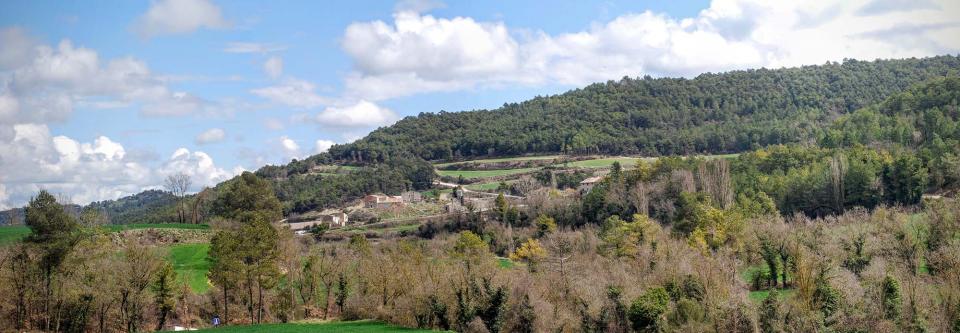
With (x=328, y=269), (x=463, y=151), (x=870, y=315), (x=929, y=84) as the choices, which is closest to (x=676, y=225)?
(x=328, y=269)

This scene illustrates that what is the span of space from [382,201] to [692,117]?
76778 millimetres

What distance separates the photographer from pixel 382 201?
454 feet

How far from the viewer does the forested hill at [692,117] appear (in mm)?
154500

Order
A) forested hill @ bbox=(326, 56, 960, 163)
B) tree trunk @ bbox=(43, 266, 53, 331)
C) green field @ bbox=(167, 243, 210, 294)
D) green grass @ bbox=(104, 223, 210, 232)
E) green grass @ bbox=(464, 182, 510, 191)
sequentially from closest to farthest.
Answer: tree trunk @ bbox=(43, 266, 53, 331) < green field @ bbox=(167, 243, 210, 294) < green grass @ bbox=(104, 223, 210, 232) < green grass @ bbox=(464, 182, 510, 191) < forested hill @ bbox=(326, 56, 960, 163)

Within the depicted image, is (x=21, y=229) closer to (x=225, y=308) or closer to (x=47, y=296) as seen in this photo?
(x=47, y=296)

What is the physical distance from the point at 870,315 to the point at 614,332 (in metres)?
13.3

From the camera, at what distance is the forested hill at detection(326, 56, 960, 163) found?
Result: 507 ft

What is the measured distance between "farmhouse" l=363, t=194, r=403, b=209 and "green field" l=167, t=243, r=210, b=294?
189ft

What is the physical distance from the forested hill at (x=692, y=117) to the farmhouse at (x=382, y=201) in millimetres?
39290

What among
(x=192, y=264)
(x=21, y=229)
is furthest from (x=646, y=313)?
(x=21, y=229)

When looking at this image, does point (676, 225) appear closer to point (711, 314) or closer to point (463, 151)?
point (711, 314)

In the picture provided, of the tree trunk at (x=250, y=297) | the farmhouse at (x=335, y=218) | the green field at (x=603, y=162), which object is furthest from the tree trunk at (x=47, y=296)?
the green field at (x=603, y=162)

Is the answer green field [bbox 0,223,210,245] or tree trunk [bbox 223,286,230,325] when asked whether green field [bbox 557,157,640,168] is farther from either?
tree trunk [bbox 223,286,230,325]

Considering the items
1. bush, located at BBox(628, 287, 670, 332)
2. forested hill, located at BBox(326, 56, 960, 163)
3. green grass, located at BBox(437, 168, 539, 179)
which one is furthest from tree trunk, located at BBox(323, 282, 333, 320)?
forested hill, located at BBox(326, 56, 960, 163)
